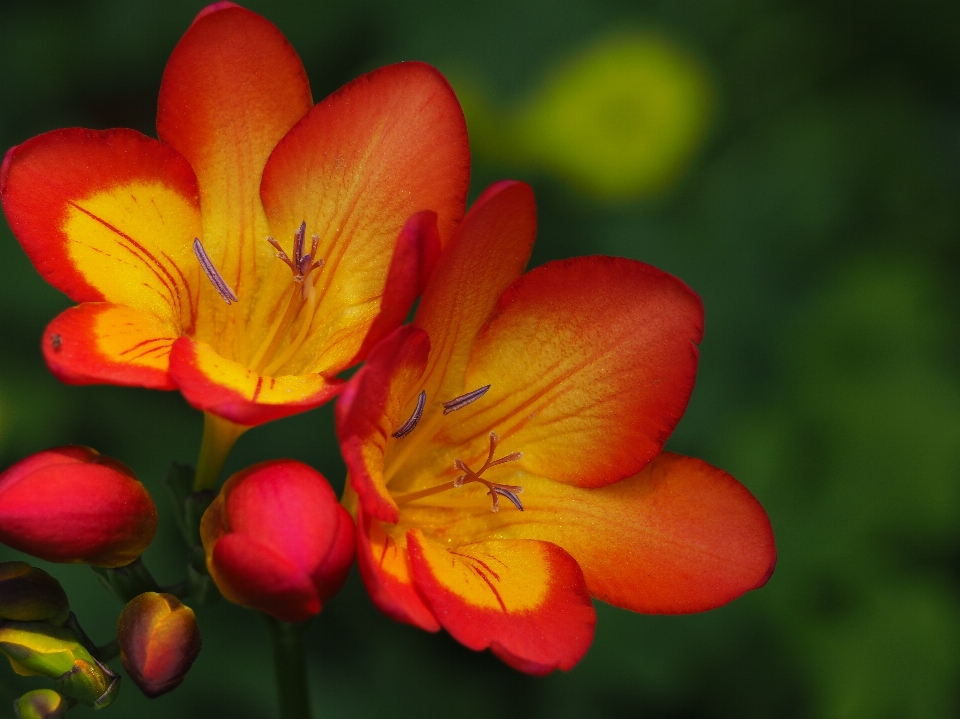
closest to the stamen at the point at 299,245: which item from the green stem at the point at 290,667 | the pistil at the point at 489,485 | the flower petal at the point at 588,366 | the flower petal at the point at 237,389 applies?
the flower petal at the point at 237,389

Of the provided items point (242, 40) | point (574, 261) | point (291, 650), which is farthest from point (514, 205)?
point (291, 650)

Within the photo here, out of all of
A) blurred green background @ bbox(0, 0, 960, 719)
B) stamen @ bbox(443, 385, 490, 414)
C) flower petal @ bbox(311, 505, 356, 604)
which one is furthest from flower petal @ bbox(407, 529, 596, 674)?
blurred green background @ bbox(0, 0, 960, 719)

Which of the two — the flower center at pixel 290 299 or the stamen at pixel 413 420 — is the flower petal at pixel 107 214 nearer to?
the flower center at pixel 290 299

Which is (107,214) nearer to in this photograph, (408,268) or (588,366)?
(408,268)

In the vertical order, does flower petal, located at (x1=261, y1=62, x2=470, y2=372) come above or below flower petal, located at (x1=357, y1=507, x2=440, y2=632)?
above

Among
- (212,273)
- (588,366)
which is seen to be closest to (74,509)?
(212,273)

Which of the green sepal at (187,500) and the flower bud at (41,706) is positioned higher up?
the green sepal at (187,500)

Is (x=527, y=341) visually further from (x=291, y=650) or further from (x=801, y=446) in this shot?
(x=801, y=446)

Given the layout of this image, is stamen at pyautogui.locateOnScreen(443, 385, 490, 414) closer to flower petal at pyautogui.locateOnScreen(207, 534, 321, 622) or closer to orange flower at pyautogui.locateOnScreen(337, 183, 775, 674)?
orange flower at pyautogui.locateOnScreen(337, 183, 775, 674)
